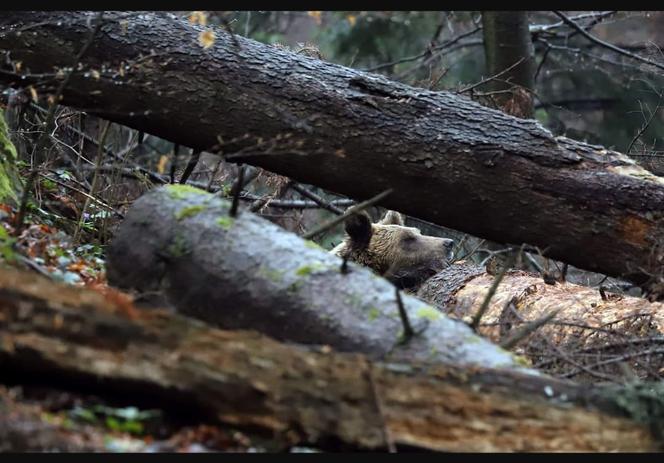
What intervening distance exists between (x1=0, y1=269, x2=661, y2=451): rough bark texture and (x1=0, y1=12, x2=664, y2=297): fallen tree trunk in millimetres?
2782

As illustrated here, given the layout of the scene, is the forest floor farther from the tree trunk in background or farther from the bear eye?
the tree trunk in background

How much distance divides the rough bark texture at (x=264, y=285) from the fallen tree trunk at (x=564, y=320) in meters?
1.00

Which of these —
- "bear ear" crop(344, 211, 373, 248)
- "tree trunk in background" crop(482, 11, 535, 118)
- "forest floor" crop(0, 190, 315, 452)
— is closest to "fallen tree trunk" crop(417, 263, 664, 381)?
"bear ear" crop(344, 211, 373, 248)

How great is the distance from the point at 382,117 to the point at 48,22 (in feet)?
9.05

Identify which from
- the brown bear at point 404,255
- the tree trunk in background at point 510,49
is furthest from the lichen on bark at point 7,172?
the tree trunk in background at point 510,49

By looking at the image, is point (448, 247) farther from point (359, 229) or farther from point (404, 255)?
point (359, 229)

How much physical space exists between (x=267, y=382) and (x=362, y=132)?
10.8 feet

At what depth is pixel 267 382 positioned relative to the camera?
3.77 meters

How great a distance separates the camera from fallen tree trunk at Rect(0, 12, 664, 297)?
649 cm

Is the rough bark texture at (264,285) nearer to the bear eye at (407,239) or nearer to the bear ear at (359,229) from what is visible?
the bear ear at (359,229)

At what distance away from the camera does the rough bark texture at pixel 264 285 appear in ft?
14.6

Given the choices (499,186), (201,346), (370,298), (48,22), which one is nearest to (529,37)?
(499,186)

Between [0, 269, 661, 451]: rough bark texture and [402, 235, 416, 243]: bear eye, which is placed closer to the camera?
[0, 269, 661, 451]: rough bark texture

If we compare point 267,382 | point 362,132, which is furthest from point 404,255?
point 267,382
